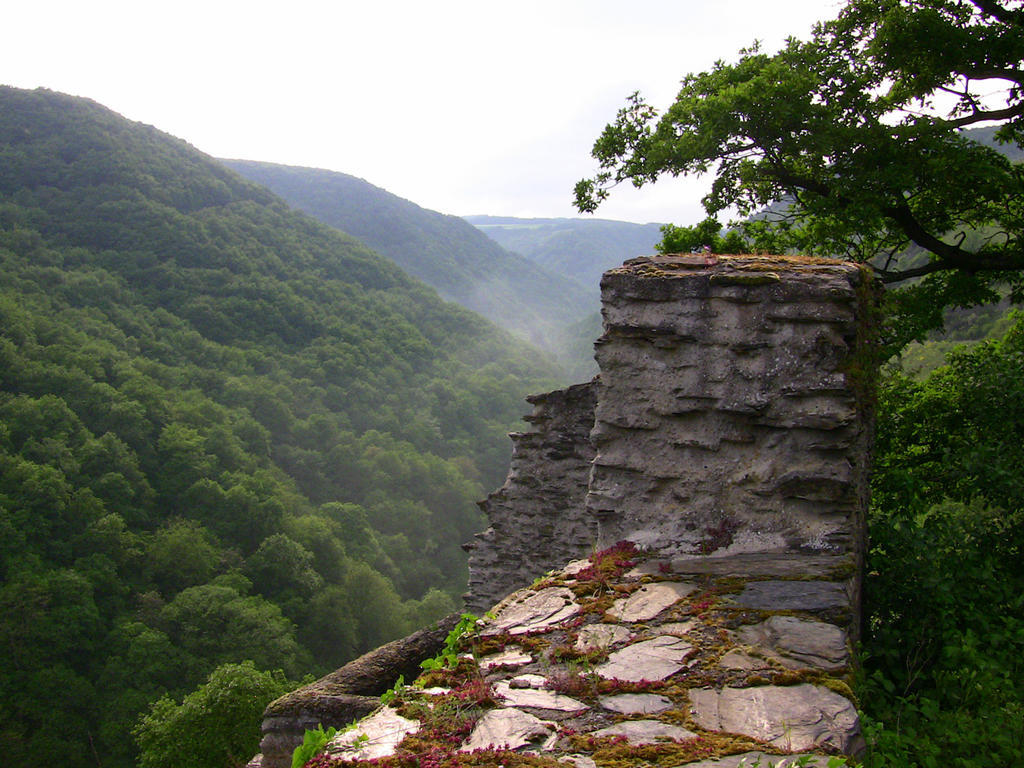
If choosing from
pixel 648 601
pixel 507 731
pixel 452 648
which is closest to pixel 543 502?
pixel 648 601

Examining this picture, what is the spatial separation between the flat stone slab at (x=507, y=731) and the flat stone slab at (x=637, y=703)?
0.86 ft

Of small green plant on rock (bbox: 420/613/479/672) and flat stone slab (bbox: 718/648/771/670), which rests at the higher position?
flat stone slab (bbox: 718/648/771/670)

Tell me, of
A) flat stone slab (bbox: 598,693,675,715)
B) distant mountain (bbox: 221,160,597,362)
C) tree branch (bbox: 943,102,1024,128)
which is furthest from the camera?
distant mountain (bbox: 221,160,597,362)

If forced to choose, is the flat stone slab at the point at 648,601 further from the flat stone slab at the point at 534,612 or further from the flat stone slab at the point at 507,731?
the flat stone slab at the point at 507,731

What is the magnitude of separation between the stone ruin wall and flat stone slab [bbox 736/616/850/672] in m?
0.56

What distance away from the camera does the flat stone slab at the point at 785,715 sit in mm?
2635

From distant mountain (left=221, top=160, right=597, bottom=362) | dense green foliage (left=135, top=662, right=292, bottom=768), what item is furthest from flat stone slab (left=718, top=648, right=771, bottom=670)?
distant mountain (left=221, top=160, right=597, bottom=362)

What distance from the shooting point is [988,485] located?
5070 millimetres

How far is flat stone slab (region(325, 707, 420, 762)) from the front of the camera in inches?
105

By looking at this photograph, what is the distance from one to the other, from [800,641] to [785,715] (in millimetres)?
548

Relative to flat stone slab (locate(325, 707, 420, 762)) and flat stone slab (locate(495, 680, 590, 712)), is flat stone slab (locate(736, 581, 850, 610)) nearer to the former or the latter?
flat stone slab (locate(495, 680, 590, 712))

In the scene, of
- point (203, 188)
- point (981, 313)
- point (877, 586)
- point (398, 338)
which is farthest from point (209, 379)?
point (877, 586)

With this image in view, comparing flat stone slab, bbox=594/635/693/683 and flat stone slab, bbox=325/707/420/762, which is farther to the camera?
flat stone slab, bbox=594/635/693/683

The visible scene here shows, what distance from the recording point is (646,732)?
2.71 metres
